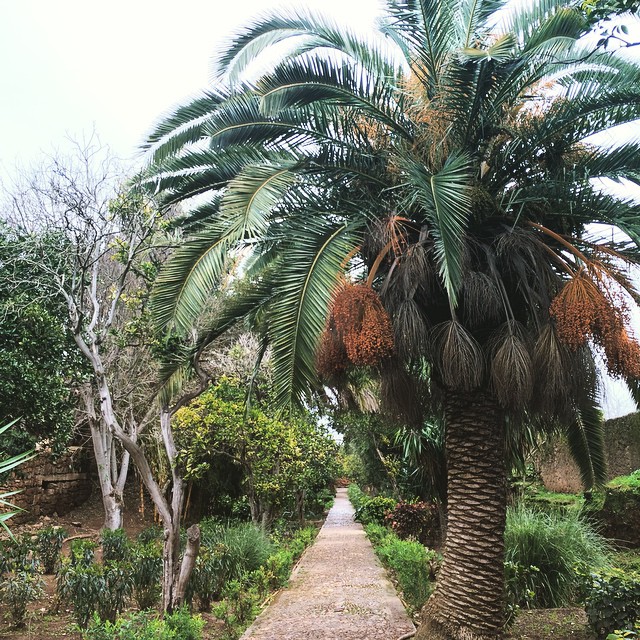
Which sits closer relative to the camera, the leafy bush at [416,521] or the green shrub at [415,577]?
the green shrub at [415,577]

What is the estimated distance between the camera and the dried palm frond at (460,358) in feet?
15.7

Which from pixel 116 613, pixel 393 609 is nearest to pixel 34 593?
pixel 116 613

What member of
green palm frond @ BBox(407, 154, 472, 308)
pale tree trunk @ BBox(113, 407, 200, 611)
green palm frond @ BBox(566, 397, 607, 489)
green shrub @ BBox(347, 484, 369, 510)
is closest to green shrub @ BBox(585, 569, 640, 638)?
green palm frond @ BBox(566, 397, 607, 489)

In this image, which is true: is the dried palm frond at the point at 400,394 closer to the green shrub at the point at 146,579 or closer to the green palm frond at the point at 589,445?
the green palm frond at the point at 589,445

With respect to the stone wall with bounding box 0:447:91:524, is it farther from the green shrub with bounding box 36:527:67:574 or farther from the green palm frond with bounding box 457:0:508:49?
the green palm frond with bounding box 457:0:508:49

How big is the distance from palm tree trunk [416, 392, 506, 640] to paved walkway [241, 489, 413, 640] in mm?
1414

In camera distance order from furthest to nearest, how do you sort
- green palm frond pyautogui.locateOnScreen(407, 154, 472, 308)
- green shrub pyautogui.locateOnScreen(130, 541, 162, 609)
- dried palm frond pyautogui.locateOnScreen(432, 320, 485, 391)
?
green shrub pyautogui.locateOnScreen(130, 541, 162, 609) < dried palm frond pyautogui.locateOnScreen(432, 320, 485, 391) < green palm frond pyautogui.locateOnScreen(407, 154, 472, 308)

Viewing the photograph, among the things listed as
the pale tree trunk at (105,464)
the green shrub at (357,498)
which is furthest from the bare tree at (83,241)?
the green shrub at (357,498)

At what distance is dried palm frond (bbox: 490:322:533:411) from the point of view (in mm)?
4668

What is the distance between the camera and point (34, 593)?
7.04m

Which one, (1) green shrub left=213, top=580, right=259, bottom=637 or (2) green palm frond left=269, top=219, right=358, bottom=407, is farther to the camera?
(1) green shrub left=213, top=580, right=259, bottom=637

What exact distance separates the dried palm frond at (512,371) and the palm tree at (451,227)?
17mm

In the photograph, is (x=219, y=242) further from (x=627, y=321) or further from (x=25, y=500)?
(x=25, y=500)

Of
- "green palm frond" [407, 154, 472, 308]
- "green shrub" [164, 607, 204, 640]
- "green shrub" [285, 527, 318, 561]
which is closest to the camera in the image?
"green palm frond" [407, 154, 472, 308]
